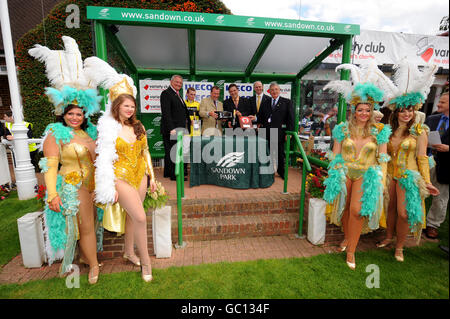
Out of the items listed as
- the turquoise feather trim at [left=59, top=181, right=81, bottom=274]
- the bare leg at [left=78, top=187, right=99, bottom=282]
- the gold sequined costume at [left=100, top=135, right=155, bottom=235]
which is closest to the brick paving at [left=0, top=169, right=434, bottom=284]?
the bare leg at [left=78, top=187, right=99, bottom=282]

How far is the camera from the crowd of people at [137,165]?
2273 millimetres

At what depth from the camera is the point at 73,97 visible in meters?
2.28

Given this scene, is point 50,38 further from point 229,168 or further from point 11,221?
point 229,168

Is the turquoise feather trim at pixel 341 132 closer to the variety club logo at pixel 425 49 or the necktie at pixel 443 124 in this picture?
the necktie at pixel 443 124

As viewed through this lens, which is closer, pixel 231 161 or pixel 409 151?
pixel 409 151

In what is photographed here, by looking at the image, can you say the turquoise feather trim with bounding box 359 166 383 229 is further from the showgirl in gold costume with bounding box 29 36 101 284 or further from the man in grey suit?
the showgirl in gold costume with bounding box 29 36 101 284

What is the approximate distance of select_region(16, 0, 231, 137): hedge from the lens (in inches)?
282

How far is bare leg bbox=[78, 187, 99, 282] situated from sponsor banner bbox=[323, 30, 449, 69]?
811 centimetres

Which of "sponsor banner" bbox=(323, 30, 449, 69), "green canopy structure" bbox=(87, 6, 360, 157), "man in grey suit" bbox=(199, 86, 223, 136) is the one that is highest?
"sponsor banner" bbox=(323, 30, 449, 69)

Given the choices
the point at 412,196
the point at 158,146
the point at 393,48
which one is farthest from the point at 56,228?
the point at 393,48

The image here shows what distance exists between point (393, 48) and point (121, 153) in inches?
396

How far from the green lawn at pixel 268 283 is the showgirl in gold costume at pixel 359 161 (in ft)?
1.21
